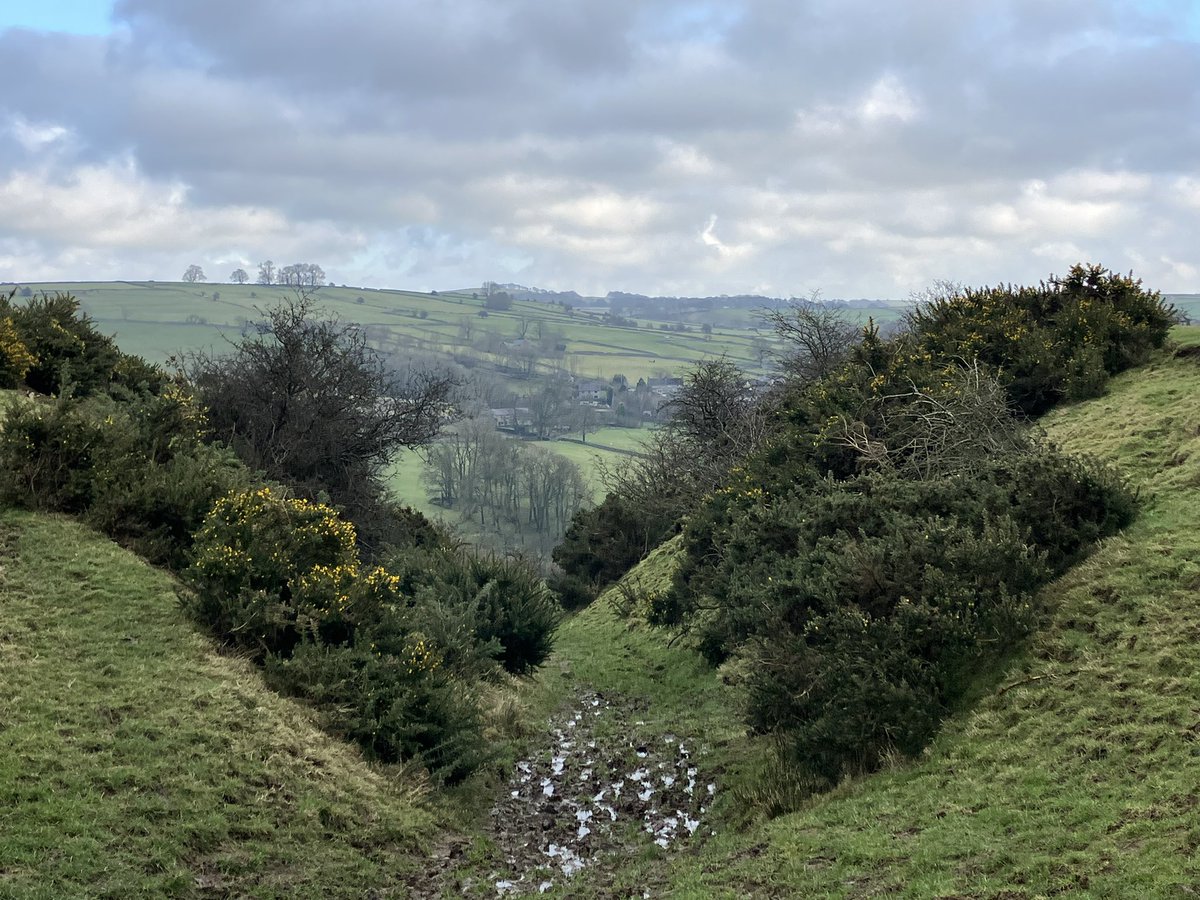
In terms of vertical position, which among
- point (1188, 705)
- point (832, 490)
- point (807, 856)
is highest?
point (832, 490)

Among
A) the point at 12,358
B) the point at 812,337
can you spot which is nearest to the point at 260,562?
the point at 12,358

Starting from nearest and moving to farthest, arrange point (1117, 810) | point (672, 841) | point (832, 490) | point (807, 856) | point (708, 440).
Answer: point (1117, 810), point (807, 856), point (672, 841), point (832, 490), point (708, 440)

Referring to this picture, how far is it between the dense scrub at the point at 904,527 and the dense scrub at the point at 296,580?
163 inches

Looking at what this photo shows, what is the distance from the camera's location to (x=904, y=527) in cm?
1285

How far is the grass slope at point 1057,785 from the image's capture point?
23.2ft

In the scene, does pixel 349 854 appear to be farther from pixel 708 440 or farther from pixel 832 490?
pixel 708 440

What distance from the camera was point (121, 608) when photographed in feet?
40.4

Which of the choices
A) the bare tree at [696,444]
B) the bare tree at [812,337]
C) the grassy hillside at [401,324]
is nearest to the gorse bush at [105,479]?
the bare tree at [696,444]

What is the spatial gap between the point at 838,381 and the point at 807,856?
15.0 meters

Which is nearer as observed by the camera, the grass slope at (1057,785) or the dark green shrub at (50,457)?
the grass slope at (1057,785)

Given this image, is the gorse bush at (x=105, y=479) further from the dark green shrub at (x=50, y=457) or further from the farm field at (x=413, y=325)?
the farm field at (x=413, y=325)

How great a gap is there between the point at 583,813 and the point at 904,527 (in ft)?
18.6

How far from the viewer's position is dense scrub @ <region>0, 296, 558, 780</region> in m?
12.0

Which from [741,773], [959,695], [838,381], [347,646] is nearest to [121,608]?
[347,646]
